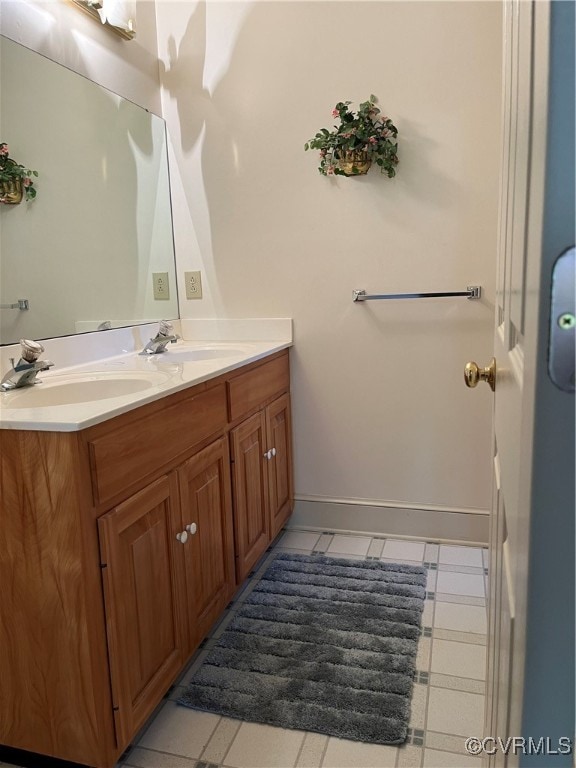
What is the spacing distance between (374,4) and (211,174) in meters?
0.87

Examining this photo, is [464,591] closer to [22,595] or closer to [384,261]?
[384,261]

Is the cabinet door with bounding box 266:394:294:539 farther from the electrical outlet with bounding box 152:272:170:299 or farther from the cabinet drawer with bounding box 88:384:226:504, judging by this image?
the electrical outlet with bounding box 152:272:170:299

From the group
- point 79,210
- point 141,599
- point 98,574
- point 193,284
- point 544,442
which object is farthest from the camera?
point 193,284

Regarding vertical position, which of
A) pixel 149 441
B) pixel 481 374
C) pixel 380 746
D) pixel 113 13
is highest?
pixel 113 13

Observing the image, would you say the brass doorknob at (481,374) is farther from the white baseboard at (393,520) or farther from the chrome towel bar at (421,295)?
the white baseboard at (393,520)

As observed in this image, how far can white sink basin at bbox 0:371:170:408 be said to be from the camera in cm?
154

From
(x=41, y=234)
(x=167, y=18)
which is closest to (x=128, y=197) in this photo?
(x=41, y=234)

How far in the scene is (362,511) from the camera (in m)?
2.52

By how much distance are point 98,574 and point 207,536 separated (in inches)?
20.8

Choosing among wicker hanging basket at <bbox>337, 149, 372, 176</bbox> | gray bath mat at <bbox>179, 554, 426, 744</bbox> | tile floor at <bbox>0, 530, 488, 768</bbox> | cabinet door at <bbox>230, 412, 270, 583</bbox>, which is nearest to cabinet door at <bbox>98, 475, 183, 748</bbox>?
tile floor at <bbox>0, 530, 488, 768</bbox>

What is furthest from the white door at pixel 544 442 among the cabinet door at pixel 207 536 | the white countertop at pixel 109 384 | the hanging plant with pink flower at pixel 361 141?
the hanging plant with pink flower at pixel 361 141

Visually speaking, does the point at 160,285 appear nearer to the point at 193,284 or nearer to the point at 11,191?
the point at 193,284

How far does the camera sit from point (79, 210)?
200 cm

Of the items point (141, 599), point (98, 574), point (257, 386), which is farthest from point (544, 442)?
point (257, 386)
